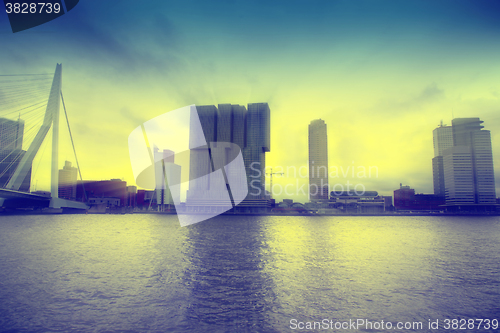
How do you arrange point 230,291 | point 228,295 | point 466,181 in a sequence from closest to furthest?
point 228,295 < point 230,291 < point 466,181

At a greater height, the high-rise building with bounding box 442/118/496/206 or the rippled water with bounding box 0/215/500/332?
the high-rise building with bounding box 442/118/496/206

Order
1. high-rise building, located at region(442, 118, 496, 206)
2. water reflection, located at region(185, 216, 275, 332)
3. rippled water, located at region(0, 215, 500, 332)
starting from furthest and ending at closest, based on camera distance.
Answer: high-rise building, located at region(442, 118, 496, 206) < rippled water, located at region(0, 215, 500, 332) < water reflection, located at region(185, 216, 275, 332)

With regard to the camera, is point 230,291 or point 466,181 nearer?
point 230,291

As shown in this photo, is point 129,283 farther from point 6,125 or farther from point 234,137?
point 234,137

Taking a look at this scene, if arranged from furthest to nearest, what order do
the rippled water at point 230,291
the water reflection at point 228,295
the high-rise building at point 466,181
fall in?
the high-rise building at point 466,181, the rippled water at point 230,291, the water reflection at point 228,295

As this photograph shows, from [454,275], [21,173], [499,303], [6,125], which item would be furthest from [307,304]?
[6,125]

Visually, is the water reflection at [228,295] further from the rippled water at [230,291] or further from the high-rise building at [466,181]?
the high-rise building at [466,181]

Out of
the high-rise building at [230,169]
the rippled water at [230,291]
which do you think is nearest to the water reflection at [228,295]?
the rippled water at [230,291]

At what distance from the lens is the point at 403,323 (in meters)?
12.1

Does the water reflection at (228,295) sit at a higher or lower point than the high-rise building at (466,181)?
lower

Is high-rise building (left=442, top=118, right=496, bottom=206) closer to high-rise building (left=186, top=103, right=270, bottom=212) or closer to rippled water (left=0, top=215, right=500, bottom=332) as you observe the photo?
high-rise building (left=186, top=103, right=270, bottom=212)

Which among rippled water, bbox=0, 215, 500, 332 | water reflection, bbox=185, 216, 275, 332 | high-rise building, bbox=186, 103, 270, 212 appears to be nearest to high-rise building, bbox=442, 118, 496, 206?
high-rise building, bbox=186, 103, 270, 212

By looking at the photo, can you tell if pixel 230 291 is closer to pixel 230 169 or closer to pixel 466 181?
pixel 230 169

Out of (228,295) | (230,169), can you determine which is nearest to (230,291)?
(228,295)
